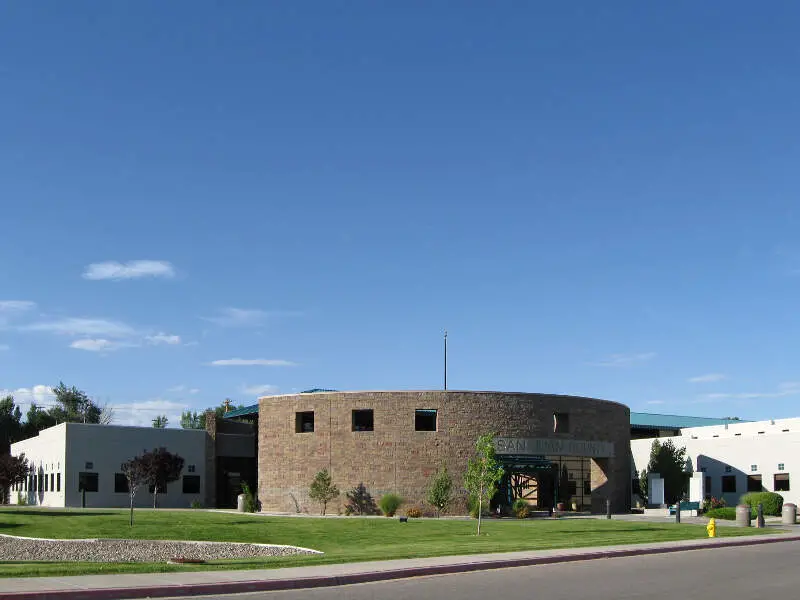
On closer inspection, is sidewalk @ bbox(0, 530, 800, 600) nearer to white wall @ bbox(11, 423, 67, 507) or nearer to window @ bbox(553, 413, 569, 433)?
window @ bbox(553, 413, 569, 433)

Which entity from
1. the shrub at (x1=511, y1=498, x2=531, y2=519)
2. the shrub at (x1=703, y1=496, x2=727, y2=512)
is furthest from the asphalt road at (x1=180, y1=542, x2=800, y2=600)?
the shrub at (x1=703, y1=496, x2=727, y2=512)

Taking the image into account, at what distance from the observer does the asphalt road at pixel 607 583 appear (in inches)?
665

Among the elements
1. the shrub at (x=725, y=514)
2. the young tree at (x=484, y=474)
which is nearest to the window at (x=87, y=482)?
the young tree at (x=484, y=474)

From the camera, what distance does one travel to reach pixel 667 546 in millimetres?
28328

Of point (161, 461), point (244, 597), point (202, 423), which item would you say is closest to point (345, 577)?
point (244, 597)

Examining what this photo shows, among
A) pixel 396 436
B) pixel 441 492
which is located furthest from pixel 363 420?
pixel 441 492

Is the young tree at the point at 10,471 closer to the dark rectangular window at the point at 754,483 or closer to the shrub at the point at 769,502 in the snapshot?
the shrub at the point at 769,502

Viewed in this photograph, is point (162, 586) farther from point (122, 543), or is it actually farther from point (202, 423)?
point (202, 423)

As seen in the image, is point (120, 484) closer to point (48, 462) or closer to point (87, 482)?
point (87, 482)

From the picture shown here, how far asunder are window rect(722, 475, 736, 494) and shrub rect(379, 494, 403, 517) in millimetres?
21926

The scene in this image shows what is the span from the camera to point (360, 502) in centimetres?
5150

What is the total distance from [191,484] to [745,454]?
3745cm

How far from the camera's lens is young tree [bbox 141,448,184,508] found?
5953cm

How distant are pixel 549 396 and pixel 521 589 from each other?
36071 mm
